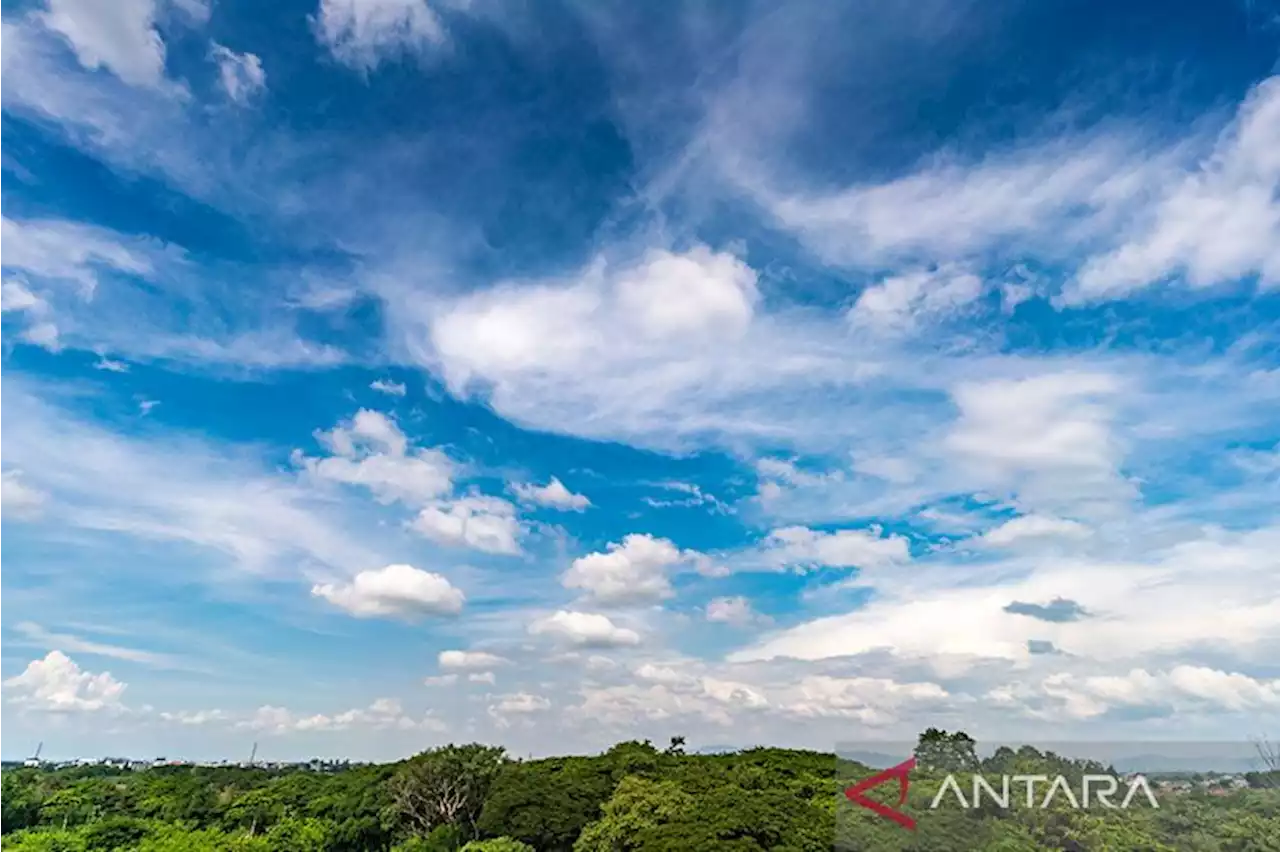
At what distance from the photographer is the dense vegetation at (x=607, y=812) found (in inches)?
1325

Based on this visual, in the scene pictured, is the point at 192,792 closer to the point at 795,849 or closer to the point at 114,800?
the point at 114,800

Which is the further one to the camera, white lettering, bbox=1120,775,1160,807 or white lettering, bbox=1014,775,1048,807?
white lettering, bbox=1014,775,1048,807

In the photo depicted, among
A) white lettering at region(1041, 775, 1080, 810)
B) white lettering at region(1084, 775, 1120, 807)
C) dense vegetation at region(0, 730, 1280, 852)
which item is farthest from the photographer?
white lettering at region(1084, 775, 1120, 807)

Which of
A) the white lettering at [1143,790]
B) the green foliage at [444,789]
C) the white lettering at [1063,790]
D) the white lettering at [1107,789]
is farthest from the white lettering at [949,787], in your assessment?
the green foliage at [444,789]

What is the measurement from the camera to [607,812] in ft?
155

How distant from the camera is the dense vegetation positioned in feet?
110

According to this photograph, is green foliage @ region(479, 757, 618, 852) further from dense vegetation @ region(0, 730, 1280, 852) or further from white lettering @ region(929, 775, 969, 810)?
white lettering @ region(929, 775, 969, 810)

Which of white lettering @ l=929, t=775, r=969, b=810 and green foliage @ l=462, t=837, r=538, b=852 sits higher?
white lettering @ l=929, t=775, r=969, b=810

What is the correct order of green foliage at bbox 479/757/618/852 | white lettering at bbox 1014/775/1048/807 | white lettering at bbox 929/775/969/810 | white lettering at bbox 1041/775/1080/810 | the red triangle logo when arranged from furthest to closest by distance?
green foliage at bbox 479/757/618/852 < white lettering at bbox 929/775/969/810 < white lettering at bbox 1014/775/1048/807 < the red triangle logo < white lettering at bbox 1041/775/1080/810

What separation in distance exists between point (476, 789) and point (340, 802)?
13293 millimetres

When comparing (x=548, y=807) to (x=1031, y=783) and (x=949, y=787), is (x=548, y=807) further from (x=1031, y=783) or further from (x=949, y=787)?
(x=1031, y=783)

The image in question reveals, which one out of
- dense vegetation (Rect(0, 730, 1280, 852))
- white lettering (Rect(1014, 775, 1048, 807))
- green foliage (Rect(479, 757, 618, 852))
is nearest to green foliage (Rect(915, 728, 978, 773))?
dense vegetation (Rect(0, 730, 1280, 852))

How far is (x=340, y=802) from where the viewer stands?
71188 mm

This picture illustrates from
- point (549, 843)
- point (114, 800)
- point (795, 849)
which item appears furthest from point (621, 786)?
point (114, 800)
